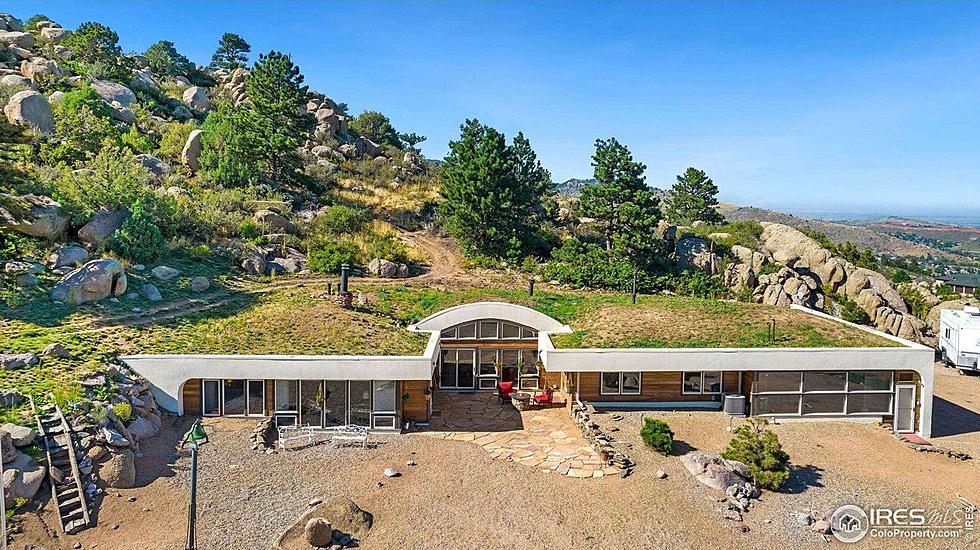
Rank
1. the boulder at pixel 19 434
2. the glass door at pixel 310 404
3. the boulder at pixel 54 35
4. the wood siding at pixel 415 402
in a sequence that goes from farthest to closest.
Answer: the boulder at pixel 54 35 < the wood siding at pixel 415 402 < the glass door at pixel 310 404 < the boulder at pixel 19 434

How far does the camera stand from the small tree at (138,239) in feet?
85.8

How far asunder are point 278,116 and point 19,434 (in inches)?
1264

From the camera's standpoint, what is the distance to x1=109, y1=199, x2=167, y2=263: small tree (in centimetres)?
2616

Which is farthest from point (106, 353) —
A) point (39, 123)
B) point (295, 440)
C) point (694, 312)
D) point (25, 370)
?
point (39, 123)

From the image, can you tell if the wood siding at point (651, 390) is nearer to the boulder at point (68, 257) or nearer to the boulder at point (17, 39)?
the boulder at point (68, 257)

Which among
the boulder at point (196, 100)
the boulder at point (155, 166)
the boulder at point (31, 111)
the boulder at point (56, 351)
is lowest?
the boulder at point (56, 351)

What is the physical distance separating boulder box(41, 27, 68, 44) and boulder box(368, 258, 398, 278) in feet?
156

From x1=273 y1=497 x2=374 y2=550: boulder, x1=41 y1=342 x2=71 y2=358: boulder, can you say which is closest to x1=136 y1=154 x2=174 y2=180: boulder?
x1=41 y1=342 x2=71 y2=358: boulder

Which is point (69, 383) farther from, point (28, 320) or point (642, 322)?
point (642, 322)

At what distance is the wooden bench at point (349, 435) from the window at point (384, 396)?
81cm

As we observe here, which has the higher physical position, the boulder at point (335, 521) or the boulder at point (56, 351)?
the boulder at point (56, 351)

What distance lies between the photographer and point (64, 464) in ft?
41.2

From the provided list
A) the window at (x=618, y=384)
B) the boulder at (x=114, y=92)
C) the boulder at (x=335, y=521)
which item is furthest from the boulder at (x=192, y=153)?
the boulder at (x=335, y=521)

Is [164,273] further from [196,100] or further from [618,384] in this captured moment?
[196,100]
